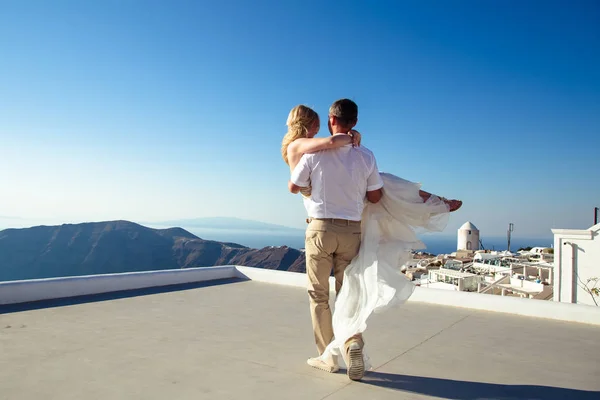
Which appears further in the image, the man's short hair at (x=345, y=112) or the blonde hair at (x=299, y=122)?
the blonde hair at (x=299, y=122)

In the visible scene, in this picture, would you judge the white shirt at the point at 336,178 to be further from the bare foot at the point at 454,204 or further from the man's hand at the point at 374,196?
the bare foot at the point at 454,204

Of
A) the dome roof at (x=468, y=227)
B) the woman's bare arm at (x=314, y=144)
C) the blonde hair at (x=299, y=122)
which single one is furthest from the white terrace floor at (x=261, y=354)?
the dome roof at (x=468, y=227)

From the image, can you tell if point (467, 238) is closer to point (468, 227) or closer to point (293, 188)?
point (468, 227)

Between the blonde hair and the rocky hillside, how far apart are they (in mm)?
58564

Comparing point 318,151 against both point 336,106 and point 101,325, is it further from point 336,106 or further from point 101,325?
point 101,325

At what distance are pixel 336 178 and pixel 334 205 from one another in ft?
0.51

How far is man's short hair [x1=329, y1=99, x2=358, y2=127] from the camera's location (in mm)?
2758

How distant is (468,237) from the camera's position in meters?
54.2

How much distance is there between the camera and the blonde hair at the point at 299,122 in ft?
9.42

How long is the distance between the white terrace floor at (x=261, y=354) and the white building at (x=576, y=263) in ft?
45.7

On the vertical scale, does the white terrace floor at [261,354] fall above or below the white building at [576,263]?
below

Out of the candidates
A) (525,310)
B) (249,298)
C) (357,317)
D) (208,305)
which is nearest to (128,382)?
(357,317)

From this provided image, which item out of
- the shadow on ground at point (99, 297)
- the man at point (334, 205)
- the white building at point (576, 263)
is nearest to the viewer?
the man at point (334, 205)

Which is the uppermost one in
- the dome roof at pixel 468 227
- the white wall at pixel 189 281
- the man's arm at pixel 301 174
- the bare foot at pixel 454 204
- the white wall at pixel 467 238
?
the dome roof at pixel 468 227
